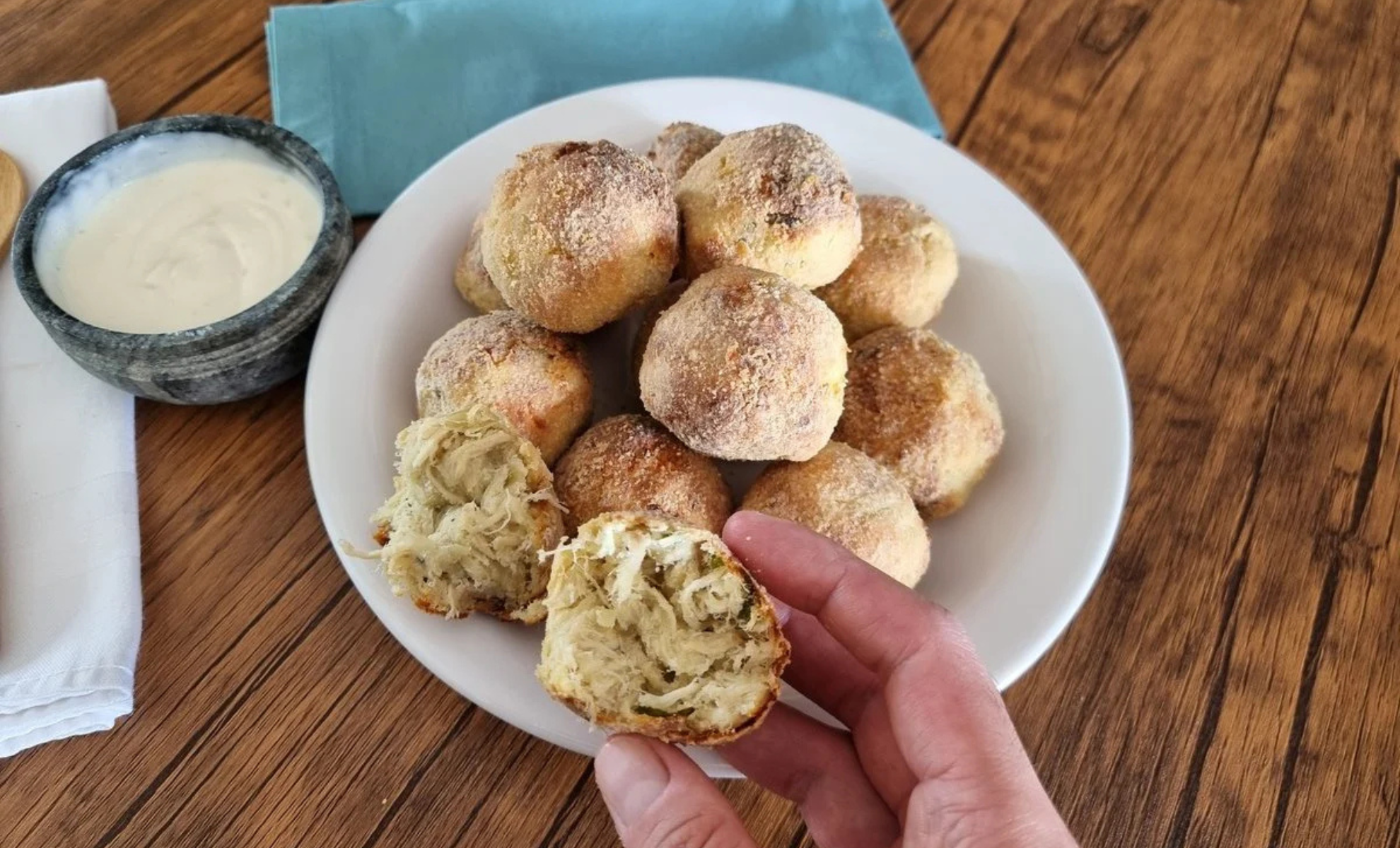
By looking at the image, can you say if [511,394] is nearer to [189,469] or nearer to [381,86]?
[189,469]

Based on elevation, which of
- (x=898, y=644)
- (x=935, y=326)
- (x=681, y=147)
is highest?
(x=681, y=147)

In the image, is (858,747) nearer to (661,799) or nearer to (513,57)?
(661,799)

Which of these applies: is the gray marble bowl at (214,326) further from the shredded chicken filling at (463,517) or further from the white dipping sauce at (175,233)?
the shredded chicken filling at (463,517)

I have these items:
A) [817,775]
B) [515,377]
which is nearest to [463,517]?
[515,377]

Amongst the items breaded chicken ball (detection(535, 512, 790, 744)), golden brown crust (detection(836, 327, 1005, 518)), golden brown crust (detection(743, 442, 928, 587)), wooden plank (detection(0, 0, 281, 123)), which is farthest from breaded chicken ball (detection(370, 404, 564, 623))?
wooden plank (detection(0, 0, 281, 123))

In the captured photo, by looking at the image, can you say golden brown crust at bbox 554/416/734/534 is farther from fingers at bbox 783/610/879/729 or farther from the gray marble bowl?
the gray marble bowl
